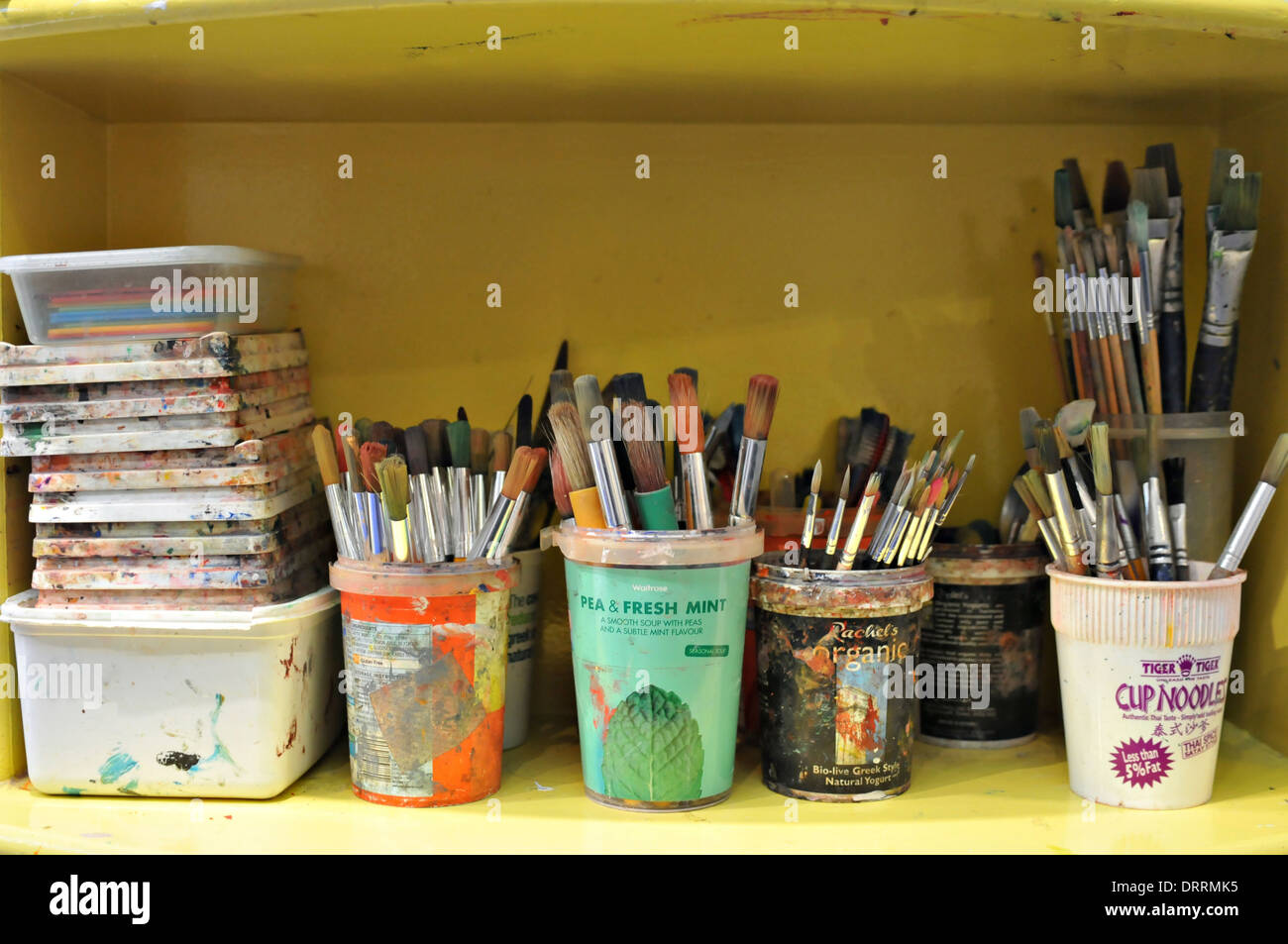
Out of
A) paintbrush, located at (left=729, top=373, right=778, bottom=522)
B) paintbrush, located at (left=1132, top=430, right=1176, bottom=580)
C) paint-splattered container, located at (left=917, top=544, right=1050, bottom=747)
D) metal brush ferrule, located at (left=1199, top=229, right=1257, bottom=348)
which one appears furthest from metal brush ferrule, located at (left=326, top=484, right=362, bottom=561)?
metal brush ferrule, located at (left=1199, top=229, right=1257, bottom=348)

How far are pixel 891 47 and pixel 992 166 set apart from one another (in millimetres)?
313

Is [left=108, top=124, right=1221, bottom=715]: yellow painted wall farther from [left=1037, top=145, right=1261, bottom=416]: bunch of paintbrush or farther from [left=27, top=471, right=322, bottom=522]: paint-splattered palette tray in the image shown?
[left=27, top=471, right=322, bottom=522]: paint-splattered palette tray

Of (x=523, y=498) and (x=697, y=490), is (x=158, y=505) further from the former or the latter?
(x=697, y=490)

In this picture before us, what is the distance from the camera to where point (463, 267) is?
1.17 metres

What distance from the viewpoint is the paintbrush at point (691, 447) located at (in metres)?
0.90

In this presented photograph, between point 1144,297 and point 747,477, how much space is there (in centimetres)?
39

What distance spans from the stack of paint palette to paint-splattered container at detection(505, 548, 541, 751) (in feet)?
0.73

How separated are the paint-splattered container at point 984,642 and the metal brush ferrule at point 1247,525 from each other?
0.56ft

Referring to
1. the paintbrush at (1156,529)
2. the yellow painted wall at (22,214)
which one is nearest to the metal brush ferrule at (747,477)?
the paintbrush at (1156,529)

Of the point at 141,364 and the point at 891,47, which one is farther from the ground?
the point at 891,47

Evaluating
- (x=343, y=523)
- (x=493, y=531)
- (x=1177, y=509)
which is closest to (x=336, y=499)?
(x=343, y=523)

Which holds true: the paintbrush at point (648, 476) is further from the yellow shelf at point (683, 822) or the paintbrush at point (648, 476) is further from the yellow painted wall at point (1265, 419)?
the yellow painted wall at point (1265, 419)
